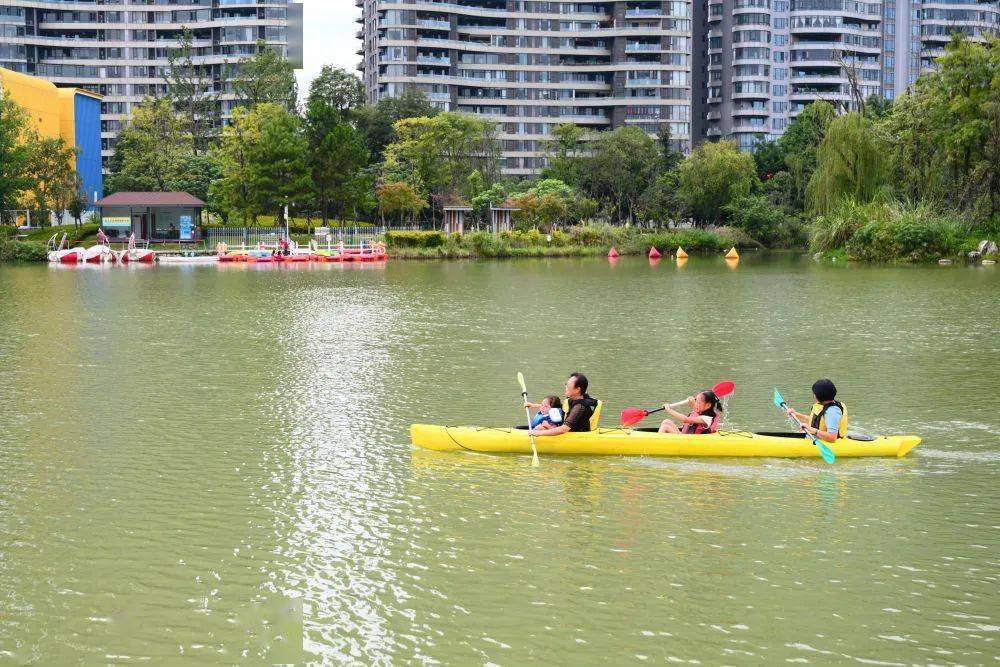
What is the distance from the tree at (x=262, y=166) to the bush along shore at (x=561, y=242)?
895 centimetres

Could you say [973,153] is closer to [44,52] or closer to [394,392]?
[394,392]

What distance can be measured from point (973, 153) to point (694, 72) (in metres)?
98.5

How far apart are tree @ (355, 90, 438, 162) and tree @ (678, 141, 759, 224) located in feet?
96.1

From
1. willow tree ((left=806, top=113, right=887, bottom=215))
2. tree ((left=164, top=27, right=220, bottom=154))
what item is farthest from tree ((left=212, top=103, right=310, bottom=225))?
willow tree ((left=806, top=113, right=887, bottom=215))

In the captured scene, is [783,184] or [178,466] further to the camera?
[783,184]

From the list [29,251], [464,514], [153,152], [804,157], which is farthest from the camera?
[804,157]

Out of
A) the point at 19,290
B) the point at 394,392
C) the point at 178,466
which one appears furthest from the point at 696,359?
the point at 19,290

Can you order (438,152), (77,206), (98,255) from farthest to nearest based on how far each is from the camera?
(438,152)
(77,206)
(98,255)

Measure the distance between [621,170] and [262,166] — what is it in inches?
1344

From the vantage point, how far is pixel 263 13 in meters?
146

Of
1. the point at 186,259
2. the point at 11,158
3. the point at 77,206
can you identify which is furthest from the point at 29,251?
the point at 77,206

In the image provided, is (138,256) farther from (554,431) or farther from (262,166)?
(554,431)

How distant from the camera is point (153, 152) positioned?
99.1 m

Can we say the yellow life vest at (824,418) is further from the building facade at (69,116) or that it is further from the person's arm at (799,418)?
the building facade at (69,116)
